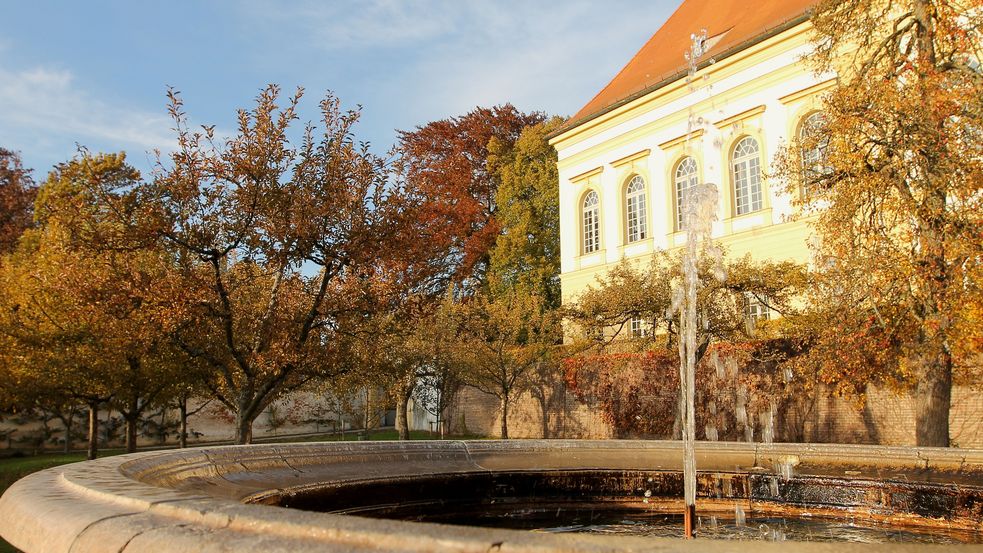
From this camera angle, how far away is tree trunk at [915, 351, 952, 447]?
12438 millimetres

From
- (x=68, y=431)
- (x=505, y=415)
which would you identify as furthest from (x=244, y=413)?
(x=68, y=431)

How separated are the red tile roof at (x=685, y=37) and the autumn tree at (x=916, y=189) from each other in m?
12.3

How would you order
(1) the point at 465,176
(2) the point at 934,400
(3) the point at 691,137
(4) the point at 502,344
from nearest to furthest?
(2) the point at 934,400 → (4) the point at 502,344 → (3) the point at 691,137 → (1) the point at 465,176

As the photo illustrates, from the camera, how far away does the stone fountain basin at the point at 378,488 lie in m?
2.22

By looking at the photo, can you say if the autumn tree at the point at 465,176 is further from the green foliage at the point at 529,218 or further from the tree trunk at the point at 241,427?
the tree trunk at the point at 241,427

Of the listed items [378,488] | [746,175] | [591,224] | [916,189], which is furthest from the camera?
[591,224]

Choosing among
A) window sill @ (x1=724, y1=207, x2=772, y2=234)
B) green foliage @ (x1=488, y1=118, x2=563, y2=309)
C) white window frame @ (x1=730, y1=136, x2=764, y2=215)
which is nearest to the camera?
window sill @ (x1=724, y1=207, x2=772, y2=234)

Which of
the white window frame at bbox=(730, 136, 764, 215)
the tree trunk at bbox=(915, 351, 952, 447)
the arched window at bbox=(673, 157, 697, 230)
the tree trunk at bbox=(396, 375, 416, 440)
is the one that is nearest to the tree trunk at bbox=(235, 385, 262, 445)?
the tree trunk at bbox=(915, 351, 952, 447)

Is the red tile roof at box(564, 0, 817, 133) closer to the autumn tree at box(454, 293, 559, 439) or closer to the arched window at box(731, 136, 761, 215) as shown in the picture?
the arched window at box(731, 136, 761, 215)

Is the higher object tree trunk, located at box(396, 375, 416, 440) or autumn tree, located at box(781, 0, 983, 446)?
autumn tree, located at box(781, 0, 983, 446)

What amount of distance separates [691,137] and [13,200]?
3016cm

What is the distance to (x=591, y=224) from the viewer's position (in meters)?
33.8

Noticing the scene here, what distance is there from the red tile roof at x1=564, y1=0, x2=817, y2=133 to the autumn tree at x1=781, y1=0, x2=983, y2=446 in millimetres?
12349

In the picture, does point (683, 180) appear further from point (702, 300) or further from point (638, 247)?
point (702, 300)
